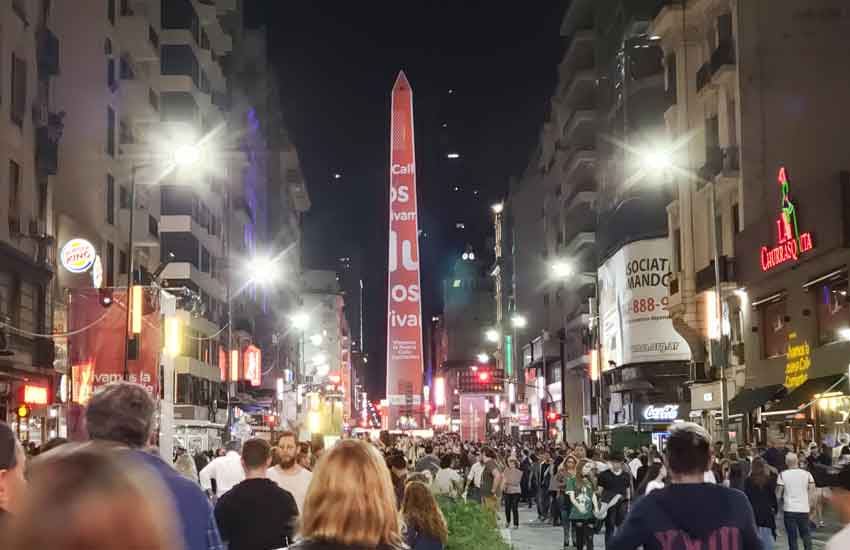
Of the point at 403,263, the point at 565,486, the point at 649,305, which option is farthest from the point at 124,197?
the point at 403,263

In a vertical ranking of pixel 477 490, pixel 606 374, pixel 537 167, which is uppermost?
pixel 537 167

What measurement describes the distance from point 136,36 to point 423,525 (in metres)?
43.9

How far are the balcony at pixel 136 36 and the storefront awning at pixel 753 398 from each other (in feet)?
88.1

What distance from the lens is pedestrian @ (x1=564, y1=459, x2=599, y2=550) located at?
75.9ft

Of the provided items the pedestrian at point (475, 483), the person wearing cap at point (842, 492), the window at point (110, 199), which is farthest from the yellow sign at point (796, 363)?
the person wearing cap at point (842, 492)

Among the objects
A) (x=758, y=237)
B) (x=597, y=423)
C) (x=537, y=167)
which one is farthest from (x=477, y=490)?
(x=537, y=167)

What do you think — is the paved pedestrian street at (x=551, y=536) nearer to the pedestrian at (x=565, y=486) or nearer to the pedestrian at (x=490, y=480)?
the pedestrian at (x=565, y=486)

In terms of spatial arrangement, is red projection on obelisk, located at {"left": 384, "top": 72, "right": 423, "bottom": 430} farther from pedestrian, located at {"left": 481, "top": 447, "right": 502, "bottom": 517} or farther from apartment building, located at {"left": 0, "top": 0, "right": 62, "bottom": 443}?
pedestrian, located at {"left": 481, "top": 447, "right": 502, "bottom": 517}

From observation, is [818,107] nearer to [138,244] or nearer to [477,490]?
[477,490]

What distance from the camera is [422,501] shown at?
34.1 feet

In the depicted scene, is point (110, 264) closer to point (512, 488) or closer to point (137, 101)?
point (137, 101)

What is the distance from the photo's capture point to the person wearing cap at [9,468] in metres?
5.40

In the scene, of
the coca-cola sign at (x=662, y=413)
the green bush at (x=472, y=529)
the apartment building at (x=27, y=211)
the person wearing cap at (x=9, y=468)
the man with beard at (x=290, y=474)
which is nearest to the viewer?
the person wearing cap at (x=9, y=468)

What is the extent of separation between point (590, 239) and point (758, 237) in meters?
41.9
